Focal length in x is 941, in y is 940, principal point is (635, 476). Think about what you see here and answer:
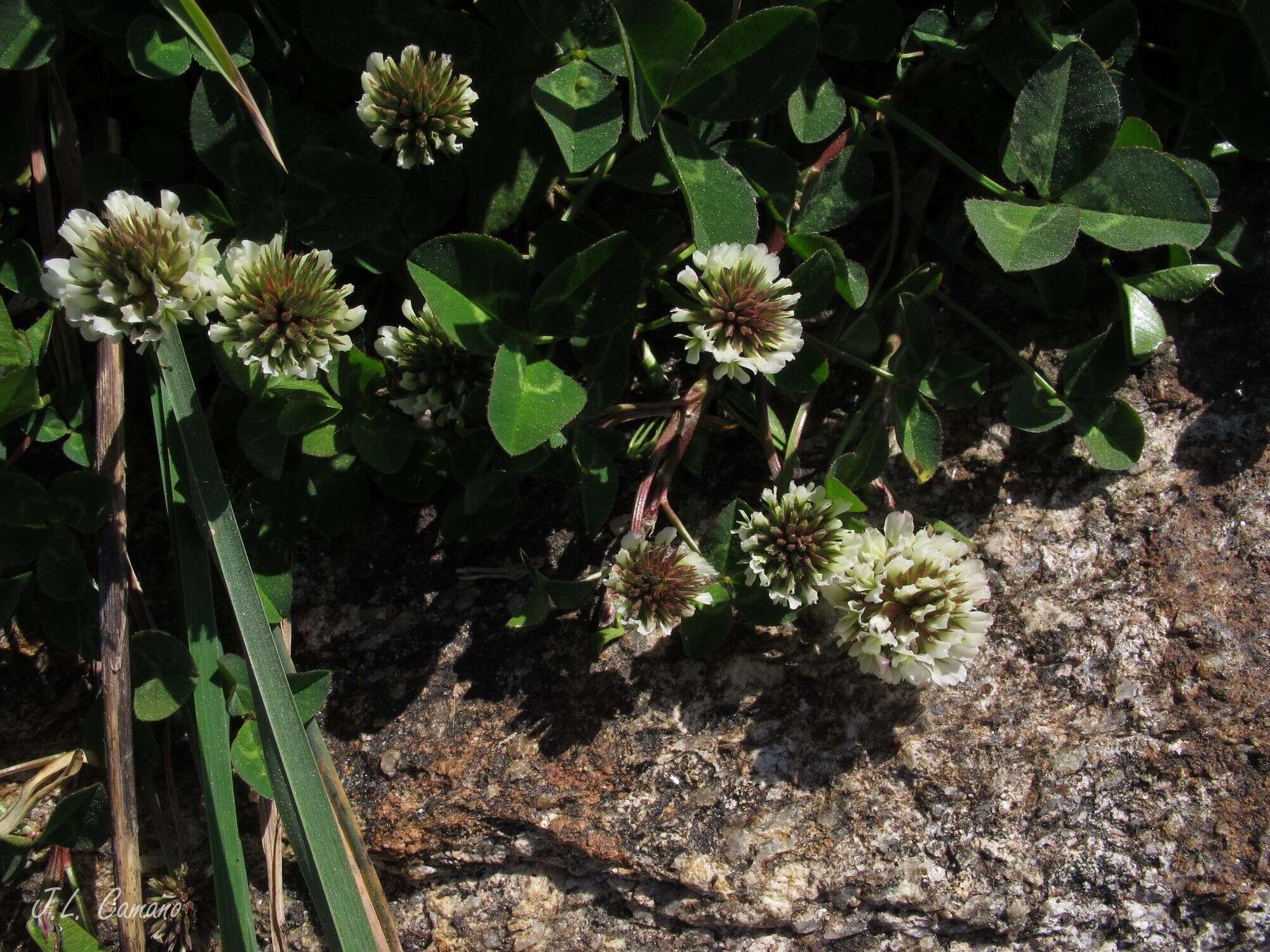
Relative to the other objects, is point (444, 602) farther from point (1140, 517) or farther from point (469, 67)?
point (1140, 517)

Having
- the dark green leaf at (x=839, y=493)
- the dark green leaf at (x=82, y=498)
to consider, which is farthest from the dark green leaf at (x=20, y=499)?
the dark green leaf at (x=839, y=493)

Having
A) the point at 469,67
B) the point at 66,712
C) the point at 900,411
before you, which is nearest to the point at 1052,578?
the point at 900,411

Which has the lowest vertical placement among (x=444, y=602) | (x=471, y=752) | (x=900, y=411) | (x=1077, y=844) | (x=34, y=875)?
(x=34, y=875)

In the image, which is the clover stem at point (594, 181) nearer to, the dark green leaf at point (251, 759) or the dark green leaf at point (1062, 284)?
the dark green leaf at point (1062, 284)

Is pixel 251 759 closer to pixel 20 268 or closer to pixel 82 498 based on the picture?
pixel 82 498

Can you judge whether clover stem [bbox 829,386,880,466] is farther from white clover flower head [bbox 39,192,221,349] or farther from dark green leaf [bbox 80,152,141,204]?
dark green leaf [bbox 80,152,141,204]

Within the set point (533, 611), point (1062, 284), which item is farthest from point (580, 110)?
point (1062, 284)
